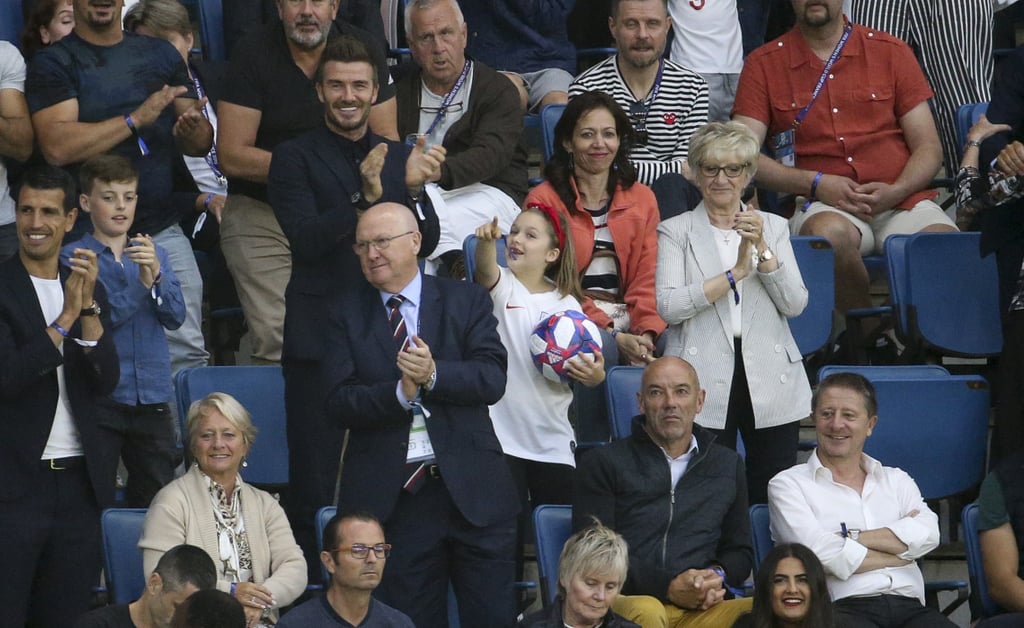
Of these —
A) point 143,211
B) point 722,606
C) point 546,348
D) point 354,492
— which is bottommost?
point 722,606

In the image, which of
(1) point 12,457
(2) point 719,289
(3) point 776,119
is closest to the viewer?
(1) point 12,457

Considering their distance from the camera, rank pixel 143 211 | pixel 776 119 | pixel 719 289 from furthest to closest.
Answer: pixel 776 119 → pixel 143 211 → pixel 719 289

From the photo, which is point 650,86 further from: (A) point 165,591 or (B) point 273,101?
(A) point 165,591

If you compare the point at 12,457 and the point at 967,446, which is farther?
the point at 967,446

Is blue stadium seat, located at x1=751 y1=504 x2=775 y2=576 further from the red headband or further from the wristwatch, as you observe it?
the wristwatch

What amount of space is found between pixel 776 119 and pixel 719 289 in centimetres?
184

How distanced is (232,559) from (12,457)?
784mm

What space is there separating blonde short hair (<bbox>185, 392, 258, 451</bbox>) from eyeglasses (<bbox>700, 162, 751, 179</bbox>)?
5.98 feet

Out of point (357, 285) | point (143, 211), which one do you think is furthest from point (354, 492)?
point (143, 211)

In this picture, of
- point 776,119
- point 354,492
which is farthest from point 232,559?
point 776,119

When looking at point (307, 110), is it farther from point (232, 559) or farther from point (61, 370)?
point (232, 559)

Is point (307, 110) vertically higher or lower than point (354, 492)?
higher

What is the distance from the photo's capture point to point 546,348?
19.1 feet

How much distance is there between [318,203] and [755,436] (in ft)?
5.49
